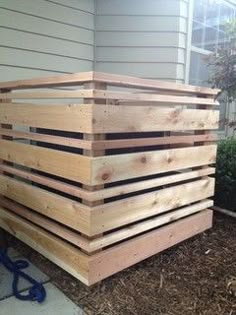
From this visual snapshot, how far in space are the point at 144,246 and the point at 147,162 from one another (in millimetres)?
621

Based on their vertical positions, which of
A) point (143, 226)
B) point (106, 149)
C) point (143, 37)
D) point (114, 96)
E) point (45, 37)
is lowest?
point (143, 226)

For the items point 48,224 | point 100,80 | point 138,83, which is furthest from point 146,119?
point 48,224

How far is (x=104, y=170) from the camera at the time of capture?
→ 6.32ft

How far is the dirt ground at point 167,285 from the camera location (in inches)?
76.1

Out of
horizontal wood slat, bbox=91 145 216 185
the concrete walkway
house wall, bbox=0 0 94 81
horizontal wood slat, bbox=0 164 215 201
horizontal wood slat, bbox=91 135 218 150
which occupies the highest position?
house wall, bbox=0 0 94 81

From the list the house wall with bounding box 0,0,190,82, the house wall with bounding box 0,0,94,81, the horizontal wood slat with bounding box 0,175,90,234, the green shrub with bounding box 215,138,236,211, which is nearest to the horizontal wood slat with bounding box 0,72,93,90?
the house wall with bounding box 0,0,94,81

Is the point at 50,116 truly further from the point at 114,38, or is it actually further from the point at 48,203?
the point at 114,38

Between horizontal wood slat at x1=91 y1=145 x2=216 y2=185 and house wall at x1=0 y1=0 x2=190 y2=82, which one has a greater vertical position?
house wall at x1=0 y1=0 x2=190 y2=82

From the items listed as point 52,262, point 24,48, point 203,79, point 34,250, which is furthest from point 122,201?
point 203,79

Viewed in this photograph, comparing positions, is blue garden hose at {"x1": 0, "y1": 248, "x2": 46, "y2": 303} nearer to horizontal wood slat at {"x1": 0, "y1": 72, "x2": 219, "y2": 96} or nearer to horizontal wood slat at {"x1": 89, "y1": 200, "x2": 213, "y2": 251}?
horizontal wood slat at {"x1": 89, "y1": 200, "x2": 213, "y2": 251}

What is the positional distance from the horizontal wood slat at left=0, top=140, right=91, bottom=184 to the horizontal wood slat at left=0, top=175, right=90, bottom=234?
0.56 ft

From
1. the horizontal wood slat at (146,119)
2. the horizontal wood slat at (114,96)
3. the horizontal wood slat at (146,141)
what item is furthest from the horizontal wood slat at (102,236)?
the horizontal wood slat at (114,96)

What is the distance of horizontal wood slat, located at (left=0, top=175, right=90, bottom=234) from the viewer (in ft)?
6.50

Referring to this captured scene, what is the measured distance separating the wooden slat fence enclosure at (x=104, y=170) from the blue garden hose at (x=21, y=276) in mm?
172
